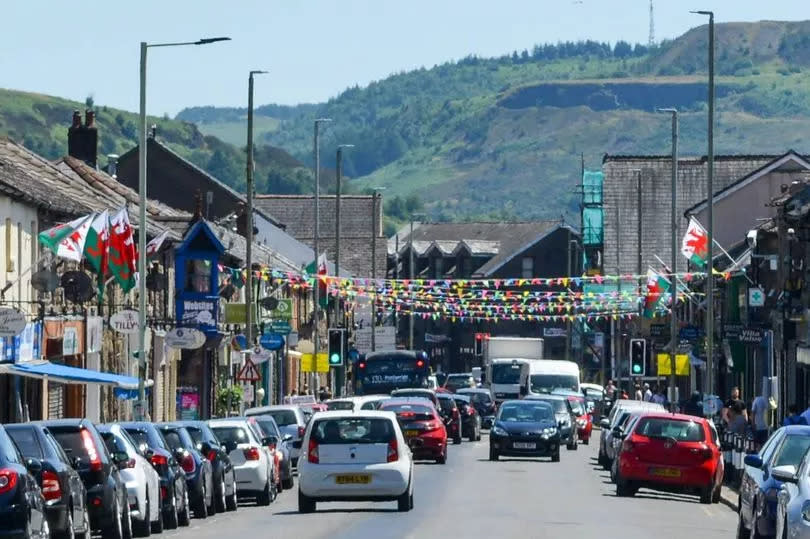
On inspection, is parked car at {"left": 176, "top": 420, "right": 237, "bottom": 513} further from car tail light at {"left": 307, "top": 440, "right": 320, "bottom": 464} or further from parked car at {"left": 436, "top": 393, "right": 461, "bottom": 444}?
parked car at {"left": 436, "top": 393, "right": 461, "bottom": 444}

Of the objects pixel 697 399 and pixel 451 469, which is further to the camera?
pixel 697 399

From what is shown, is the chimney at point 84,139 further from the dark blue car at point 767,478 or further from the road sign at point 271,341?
the dark blue car at point 767,478

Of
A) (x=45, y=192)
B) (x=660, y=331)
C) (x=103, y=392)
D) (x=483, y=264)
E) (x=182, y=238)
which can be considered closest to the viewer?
(x=45, y=192)

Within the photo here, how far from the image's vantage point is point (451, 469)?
4903 cm

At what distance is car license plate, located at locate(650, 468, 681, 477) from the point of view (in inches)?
1468

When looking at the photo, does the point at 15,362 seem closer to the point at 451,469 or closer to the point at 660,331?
the point at 451,469

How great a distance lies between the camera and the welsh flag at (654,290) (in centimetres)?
6606

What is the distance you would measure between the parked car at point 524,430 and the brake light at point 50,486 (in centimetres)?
3090

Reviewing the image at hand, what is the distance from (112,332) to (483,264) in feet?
309

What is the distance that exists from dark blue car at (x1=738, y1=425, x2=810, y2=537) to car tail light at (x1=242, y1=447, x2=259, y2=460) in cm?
1338

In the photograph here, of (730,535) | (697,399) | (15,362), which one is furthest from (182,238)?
(730,535)


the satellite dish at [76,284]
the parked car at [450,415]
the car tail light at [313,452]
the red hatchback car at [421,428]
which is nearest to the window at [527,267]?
the parked car at [450,415]

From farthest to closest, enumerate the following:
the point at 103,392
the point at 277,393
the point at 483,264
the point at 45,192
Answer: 1. the point at 483,264
2. the point at 277,393
3. the point at 103,392
4. the point at 45,192

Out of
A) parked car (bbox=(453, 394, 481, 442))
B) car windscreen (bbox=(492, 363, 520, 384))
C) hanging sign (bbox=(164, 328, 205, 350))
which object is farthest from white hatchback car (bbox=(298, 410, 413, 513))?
car windscreen (bbox=(492, 363, 520, 384))
